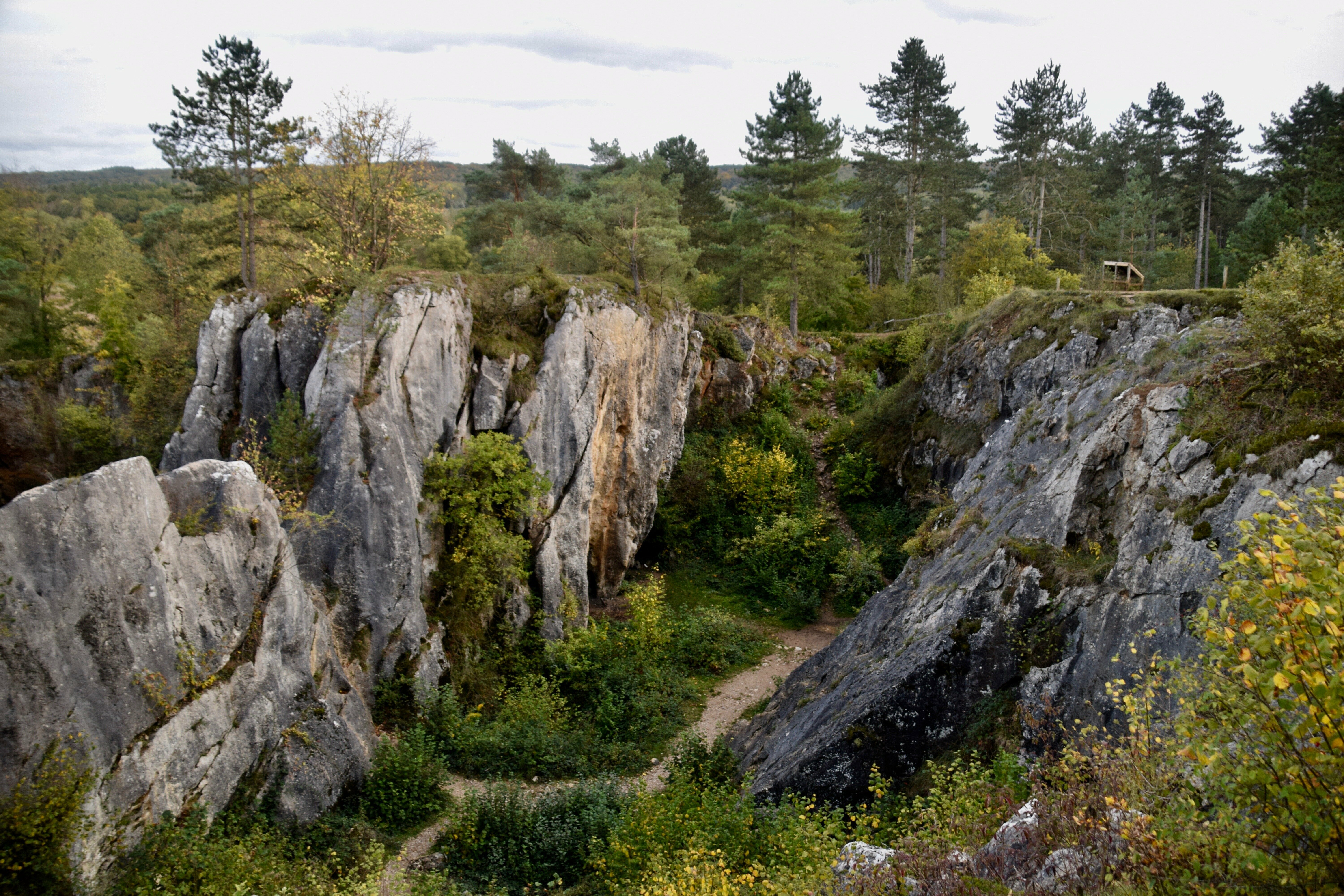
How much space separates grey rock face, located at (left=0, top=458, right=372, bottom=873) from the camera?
8047 mm

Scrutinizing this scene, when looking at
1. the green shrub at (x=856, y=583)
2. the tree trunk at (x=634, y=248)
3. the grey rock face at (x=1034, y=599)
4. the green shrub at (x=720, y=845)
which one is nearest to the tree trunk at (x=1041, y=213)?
the tree trunk at (x=634, y=248)

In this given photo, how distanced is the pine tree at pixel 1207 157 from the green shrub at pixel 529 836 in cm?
4279

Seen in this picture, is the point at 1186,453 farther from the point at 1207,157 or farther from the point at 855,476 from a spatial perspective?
the point at 1207,157

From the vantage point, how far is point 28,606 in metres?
8.01

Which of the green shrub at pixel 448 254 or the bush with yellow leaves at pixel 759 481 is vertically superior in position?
the green shrub at pixel 448 254

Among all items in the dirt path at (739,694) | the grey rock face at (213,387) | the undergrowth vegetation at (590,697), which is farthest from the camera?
the grey rock face at (213,387)

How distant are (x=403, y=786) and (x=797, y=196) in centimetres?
2773

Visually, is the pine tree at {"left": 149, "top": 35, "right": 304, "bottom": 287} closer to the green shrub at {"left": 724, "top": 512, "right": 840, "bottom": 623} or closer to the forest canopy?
the forest canopy

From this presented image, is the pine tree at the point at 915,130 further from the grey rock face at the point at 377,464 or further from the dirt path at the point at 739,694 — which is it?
the grey rock face at the point at 377,464

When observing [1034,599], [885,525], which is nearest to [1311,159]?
[885,525]

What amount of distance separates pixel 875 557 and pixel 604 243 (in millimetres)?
14152

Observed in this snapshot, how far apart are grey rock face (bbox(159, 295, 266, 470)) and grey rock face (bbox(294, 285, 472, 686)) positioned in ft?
7.66

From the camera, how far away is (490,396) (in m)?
16.8

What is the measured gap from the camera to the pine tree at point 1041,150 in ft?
113
